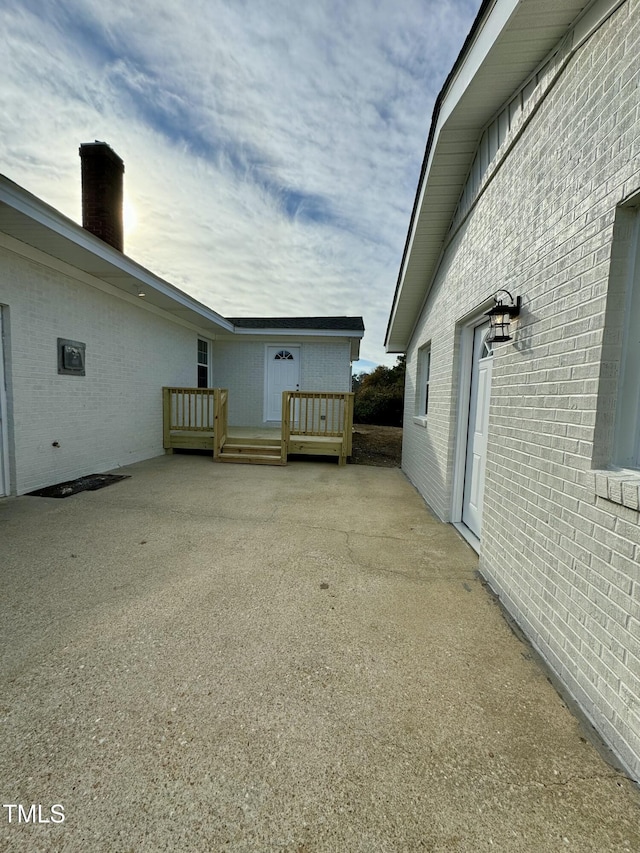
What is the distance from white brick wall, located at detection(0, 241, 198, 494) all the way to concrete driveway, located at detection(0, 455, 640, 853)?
2.39m

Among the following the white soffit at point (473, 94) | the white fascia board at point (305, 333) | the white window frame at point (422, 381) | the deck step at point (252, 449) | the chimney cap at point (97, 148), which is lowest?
the deck step at point (252, 449)

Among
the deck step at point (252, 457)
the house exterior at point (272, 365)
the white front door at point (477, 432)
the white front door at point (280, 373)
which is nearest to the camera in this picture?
the white front door at point (477, 432)

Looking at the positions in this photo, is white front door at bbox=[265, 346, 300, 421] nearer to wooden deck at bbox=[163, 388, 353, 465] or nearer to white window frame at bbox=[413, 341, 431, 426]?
wooden deck at bbox=[163, 388, 353, 465]

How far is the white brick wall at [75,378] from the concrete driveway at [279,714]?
7.83 feet

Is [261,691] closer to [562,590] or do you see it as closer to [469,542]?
[562,590]

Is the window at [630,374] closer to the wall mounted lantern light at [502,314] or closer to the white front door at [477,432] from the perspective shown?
the wall mounted lantern light at [502,314]

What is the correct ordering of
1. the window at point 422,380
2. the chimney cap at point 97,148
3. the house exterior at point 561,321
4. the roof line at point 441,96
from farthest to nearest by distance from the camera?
the window at point 422,380, the chimney cap at point 97,148, the roof line at point 441,96, the house exterior at point 561,321

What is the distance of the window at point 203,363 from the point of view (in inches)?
404

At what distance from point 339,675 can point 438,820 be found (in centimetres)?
72

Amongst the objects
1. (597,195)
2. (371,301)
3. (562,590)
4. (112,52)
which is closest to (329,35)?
(112,52)

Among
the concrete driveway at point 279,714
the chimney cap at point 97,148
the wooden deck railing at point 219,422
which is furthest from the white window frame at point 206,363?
the concrete driveway at point 279,714

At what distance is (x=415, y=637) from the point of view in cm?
220

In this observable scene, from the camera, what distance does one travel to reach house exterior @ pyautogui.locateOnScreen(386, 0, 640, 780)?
1.63 m

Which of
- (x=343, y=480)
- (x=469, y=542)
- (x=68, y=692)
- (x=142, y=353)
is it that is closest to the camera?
(x=68, y=692)
